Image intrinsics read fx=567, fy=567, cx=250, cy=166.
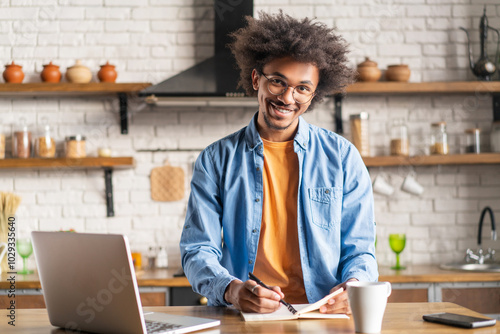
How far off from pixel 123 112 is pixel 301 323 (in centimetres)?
251

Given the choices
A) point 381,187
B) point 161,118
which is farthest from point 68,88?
point 381,187

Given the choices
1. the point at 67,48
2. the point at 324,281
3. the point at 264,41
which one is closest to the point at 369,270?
the point at 324,281

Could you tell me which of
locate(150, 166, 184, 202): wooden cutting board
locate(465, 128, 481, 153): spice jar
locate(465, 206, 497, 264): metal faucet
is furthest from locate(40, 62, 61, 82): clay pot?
locate(465, 206, 497, 264): metal faucet

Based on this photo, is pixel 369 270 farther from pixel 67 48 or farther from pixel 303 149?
pixel 67 48

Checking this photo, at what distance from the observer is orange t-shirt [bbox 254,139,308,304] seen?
1.74 metres

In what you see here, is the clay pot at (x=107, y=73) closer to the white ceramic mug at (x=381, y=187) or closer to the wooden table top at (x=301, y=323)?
the white ceramic mug at (x=381, y=187)

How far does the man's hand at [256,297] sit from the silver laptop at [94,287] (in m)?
0.13

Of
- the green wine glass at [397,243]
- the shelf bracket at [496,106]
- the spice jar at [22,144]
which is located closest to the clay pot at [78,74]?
the spice jar at [22,144]

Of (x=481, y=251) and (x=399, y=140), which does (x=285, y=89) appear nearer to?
(x=399, y=140)

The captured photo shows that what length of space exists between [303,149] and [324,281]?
1.41 ft

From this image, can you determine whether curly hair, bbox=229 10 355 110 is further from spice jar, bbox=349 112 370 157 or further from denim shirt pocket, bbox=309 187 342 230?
spice jar, bbox=349 112 370 157

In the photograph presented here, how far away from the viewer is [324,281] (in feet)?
5.65

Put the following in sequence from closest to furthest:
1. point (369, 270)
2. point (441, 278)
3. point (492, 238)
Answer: point (369, 270) → point (441, 278) → point (492, 238)

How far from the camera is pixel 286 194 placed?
1.83 m
